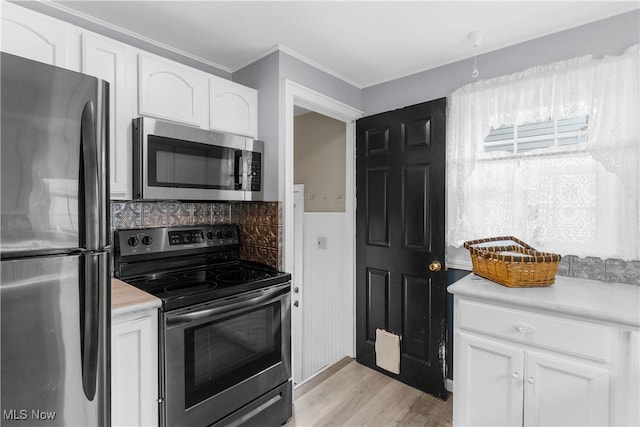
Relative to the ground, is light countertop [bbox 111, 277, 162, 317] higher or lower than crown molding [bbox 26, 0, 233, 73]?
lower

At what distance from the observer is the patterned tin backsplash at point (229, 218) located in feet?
6.40

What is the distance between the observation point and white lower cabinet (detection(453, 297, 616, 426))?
135cm

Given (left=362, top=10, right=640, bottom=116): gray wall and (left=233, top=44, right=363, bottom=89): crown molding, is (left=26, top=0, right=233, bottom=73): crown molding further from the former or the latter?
(left=362, top=10, right=640, bottom=116): gray wall

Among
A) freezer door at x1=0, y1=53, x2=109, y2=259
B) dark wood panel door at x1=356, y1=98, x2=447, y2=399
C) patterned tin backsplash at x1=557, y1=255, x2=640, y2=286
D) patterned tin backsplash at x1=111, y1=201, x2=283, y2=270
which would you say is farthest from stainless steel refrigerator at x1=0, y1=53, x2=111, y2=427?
patterned tin backsplash at x1=557, y1=255, x2=640, y2=286

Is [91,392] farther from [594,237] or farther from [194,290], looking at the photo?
[594,237]

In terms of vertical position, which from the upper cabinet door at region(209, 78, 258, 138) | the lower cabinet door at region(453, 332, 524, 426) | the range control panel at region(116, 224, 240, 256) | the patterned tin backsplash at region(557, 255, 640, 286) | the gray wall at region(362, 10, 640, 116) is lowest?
the lower cabinet door at region(453, 332, 524, 426)

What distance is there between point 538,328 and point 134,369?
1.76m

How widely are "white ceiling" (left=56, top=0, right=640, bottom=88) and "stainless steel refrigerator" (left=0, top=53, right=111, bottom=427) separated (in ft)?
3.30

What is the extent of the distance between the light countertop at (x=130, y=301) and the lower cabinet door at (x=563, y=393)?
66.6 inches

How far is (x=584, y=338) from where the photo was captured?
1.36 metres

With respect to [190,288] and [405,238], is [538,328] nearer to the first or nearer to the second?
[405,238]

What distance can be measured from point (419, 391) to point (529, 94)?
203 cm

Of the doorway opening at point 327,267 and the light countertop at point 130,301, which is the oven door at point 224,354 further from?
the doorway opening at point 327,267

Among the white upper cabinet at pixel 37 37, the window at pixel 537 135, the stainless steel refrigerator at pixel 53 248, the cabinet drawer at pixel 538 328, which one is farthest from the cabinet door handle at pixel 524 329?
the white upper cabinet at pixel 37 37
